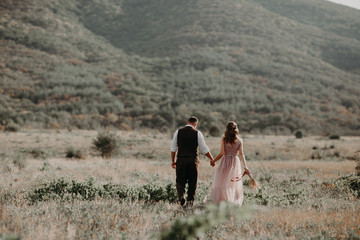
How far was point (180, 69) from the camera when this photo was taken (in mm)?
73000

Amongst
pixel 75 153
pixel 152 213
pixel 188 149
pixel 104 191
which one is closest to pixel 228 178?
pixel 188 149

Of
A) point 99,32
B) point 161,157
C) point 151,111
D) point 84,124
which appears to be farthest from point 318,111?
point 99,32

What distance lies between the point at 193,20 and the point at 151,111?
6646 cm

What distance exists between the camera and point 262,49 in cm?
8438

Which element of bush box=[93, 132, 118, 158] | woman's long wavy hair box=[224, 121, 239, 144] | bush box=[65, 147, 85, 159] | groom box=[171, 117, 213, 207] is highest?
woman's long wavy hair box=[224, 121, 239, 144]

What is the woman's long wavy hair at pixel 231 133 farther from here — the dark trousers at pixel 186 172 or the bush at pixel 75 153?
the bush at pixel 75 153

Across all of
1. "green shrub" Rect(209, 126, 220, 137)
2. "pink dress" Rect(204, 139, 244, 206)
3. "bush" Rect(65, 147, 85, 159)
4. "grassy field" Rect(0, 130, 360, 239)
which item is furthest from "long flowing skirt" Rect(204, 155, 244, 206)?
"green shrub" Rect(209, 126, 220, 137)

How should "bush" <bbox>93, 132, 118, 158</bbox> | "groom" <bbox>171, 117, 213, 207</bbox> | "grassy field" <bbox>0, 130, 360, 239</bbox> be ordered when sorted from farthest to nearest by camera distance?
1. "bush" <bbox>93, 132, 118, 158</bbox>
2. "groom" <bbox>171, 117, 213, 207</bbox>
3. "grassy field" <bbox>0, 130, 360, 239</bbox>

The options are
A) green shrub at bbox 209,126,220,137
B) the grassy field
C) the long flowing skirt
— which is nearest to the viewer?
the grassy field

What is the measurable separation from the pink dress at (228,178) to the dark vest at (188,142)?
73 cm

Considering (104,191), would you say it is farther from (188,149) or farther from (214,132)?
(214,132)

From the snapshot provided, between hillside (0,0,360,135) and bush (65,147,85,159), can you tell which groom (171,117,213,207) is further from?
hillside (0,0,360,135)

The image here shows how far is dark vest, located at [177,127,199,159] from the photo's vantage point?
20.2ft

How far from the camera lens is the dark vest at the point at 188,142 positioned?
Result: 6.17 metres
